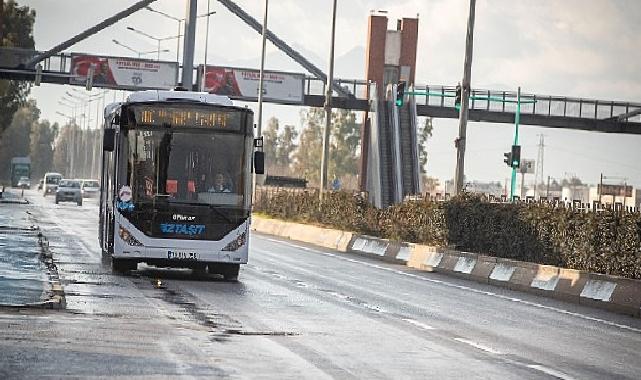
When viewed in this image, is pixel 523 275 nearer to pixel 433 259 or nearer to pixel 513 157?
pixel 433 259

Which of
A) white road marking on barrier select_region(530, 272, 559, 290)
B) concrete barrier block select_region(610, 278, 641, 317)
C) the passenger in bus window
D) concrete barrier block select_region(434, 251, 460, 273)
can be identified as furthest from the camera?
concrete barrier block select_region(434, 251, 460, 273)

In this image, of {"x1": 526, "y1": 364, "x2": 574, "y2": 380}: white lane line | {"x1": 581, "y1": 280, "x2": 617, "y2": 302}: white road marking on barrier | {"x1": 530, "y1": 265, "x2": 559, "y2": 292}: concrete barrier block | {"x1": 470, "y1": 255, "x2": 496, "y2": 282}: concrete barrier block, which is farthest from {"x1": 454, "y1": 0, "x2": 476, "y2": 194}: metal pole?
{"x1": 526, "y1": 364, "x2": 574, "y2": 380}: white lane line

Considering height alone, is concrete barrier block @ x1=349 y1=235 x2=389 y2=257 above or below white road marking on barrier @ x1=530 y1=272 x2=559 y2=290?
below

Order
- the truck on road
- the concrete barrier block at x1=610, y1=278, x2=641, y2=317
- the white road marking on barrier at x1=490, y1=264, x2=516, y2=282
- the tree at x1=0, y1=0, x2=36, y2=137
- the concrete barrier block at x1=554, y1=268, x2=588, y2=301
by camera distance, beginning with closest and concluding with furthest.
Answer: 1. the concrete barrier block at x1=610, y1=278, x2=641, y2=317
2. the concrete barrier block at x1=554, y1=268, x2=588, y2=301
3. the white road marking on barrier at x1=490, y1=264, x2=516, y2=282
4. the tree at x1=0, y1=0, x2=36, y2=137
5. the truck on road

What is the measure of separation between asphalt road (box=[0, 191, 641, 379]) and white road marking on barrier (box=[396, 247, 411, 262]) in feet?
35.1

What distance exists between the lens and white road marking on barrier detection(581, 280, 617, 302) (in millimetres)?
28380

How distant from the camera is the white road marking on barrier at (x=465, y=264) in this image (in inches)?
1444

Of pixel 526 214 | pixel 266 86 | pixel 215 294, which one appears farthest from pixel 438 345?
pixel 266 86

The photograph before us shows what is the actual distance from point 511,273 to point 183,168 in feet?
27.3

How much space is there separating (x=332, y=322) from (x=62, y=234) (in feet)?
93.2

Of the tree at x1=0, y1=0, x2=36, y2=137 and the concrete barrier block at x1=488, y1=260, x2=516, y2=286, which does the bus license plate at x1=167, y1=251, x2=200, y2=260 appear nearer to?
the concrete barrier block at x1=488, y1=260, x2=516, y2=286

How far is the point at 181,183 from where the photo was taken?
2923 cm

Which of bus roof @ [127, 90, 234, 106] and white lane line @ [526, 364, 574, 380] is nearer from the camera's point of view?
white lane line @ [526, 364, 574, 380]

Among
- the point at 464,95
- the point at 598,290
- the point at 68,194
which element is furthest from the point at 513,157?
the point at 68,194
